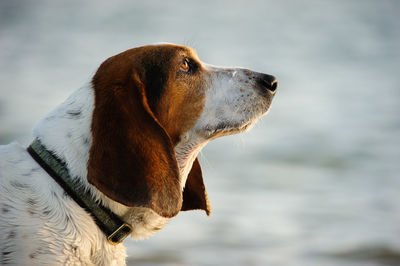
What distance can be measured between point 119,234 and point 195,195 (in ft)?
2.91

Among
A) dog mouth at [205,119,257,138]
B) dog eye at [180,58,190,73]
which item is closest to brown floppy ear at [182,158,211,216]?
dog mouth at [205,119,257,138]

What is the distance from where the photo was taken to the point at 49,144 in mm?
3121

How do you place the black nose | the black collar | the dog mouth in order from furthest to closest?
the black nose → the dog mouth → the black collar

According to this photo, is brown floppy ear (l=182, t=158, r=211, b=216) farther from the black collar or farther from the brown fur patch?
the black collar

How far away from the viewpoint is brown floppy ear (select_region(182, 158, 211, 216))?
390 cm

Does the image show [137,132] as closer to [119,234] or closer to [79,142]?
[79,142]

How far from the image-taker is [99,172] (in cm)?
286

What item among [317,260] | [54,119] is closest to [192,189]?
[54,119]

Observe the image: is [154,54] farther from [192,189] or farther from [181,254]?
[181,254]

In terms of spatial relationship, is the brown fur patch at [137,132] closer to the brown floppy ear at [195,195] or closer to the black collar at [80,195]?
the black collar at [80,195]

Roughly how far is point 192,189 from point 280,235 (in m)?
2.97

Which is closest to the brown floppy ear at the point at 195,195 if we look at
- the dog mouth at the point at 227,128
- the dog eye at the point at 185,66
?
the dog mouth at the point at 227,128

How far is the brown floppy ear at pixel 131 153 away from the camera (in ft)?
9.48

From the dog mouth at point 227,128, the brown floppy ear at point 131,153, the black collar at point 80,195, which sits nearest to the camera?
the brown floppy ear at point 131,153
